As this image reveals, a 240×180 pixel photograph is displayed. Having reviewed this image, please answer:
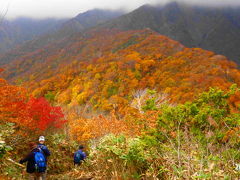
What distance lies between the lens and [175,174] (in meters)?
3.87

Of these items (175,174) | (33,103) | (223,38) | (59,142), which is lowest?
(223,38)

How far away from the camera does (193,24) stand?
17612 centimetres

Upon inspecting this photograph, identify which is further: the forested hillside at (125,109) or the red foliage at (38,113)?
the red foliage at (38,113)

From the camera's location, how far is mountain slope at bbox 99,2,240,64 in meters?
142

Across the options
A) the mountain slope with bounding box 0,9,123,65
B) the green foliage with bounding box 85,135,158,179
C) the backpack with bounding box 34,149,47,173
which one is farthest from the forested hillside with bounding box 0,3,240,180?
the mountain slope with bounding box 0,9,123,65

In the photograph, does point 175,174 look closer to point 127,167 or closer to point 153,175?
point 153,175

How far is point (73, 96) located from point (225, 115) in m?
55.5

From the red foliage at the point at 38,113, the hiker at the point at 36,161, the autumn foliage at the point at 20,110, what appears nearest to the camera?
the hiker at the point at 36,161

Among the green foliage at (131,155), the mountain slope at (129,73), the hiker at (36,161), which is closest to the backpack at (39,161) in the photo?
the hiker at (36,161)

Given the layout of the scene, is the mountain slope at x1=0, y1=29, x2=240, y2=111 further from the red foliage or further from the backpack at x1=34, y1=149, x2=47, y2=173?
the backpack at x1=34, y1=149, x2=47, y2=173

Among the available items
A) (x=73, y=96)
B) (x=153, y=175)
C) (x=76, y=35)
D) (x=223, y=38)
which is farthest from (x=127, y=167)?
(x=223, y=38)

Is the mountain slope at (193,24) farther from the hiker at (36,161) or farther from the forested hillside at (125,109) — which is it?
the hiker at (36,161)

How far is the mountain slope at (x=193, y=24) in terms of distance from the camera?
14200cm

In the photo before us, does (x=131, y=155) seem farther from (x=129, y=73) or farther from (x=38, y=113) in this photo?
(x=129, y=73)
